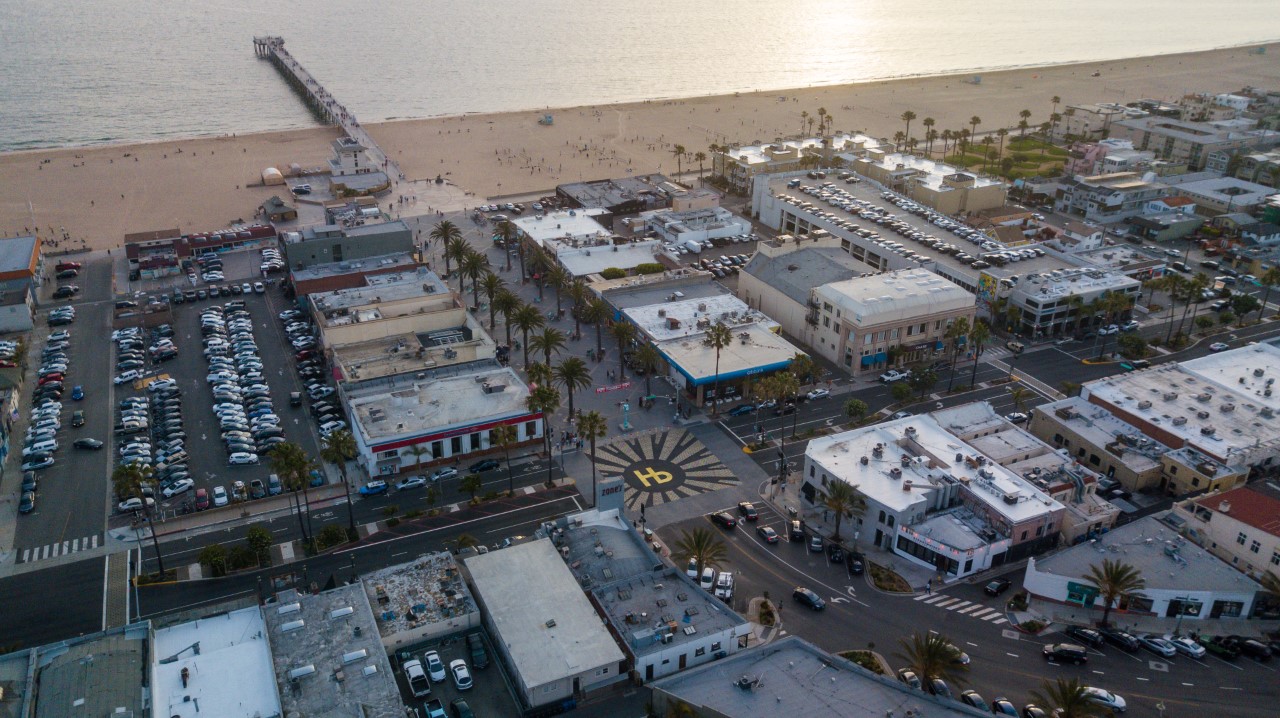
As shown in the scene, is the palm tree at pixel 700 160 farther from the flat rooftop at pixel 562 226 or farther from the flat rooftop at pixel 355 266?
the flat rooftop at pixel 355 266

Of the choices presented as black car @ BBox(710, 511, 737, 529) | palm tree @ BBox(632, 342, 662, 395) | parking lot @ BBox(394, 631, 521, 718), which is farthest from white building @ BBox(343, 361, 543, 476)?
parking lot @ BBox(394, 631, 521, 718)

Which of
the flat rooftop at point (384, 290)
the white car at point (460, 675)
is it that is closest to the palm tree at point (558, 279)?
the flat rooftop at point (384, 290)

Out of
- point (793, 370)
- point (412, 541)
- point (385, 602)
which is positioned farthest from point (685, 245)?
point (385, 602)

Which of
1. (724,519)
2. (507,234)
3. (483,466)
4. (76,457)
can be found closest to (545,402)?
(483,466)

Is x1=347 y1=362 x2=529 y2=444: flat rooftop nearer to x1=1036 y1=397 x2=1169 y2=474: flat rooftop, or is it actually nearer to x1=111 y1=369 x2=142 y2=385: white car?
x1=111 y1=369 x2=142 y2=385: white car

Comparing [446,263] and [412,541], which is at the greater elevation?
[446,263]

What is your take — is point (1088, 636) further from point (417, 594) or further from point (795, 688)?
point (417, 594)

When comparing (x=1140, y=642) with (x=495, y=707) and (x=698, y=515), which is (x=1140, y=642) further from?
(x=495, y=707)
